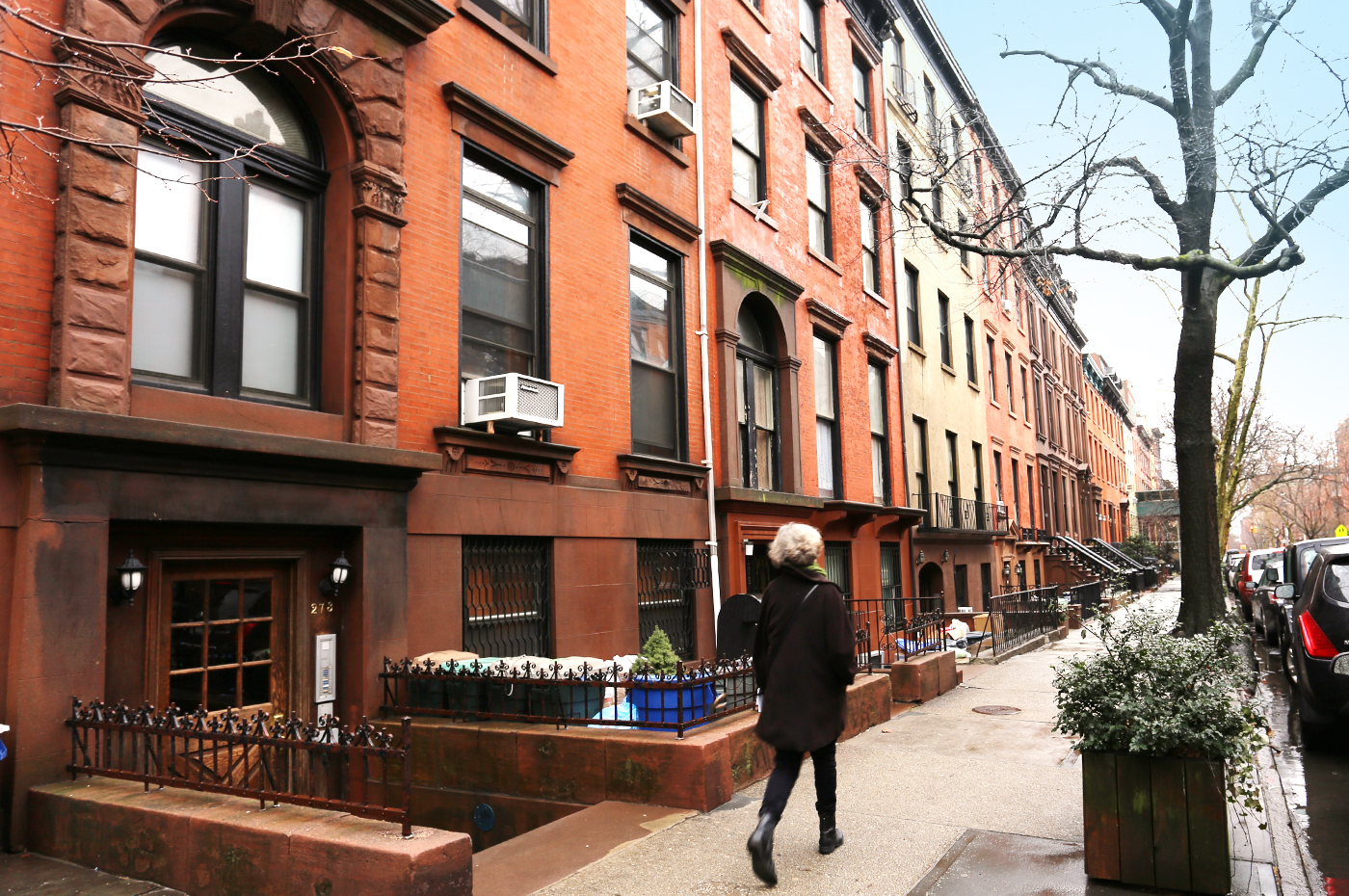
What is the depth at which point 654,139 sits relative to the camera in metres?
11.8

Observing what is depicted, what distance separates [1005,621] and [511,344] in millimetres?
10915

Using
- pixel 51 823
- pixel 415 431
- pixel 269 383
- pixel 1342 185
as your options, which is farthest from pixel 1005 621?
pixel 51 823

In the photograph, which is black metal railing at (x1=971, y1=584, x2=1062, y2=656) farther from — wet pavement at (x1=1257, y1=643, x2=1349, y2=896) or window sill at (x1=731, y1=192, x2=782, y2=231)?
window sill at (x1=731, y1=192, x2=782, y2=231)

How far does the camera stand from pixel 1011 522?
91.5ft

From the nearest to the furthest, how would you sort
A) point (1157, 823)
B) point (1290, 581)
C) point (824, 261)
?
1. point (1157, 823)
2. point (1290, 581)
3. point (824, 261)

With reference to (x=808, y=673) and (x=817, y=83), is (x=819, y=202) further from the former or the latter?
(x=808, y=673)

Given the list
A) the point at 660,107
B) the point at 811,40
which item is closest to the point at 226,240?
the point at 660,107

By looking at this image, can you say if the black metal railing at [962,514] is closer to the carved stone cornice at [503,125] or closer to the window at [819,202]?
the window at [819,202]

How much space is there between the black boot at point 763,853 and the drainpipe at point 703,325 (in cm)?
A: 696

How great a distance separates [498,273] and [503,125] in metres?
1.46

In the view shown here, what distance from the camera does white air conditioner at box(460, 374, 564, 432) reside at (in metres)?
8.30

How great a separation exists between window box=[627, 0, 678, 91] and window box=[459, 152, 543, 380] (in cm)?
315

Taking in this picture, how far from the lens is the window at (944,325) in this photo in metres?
23.1

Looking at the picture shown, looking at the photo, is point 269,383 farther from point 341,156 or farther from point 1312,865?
point 1312,865
